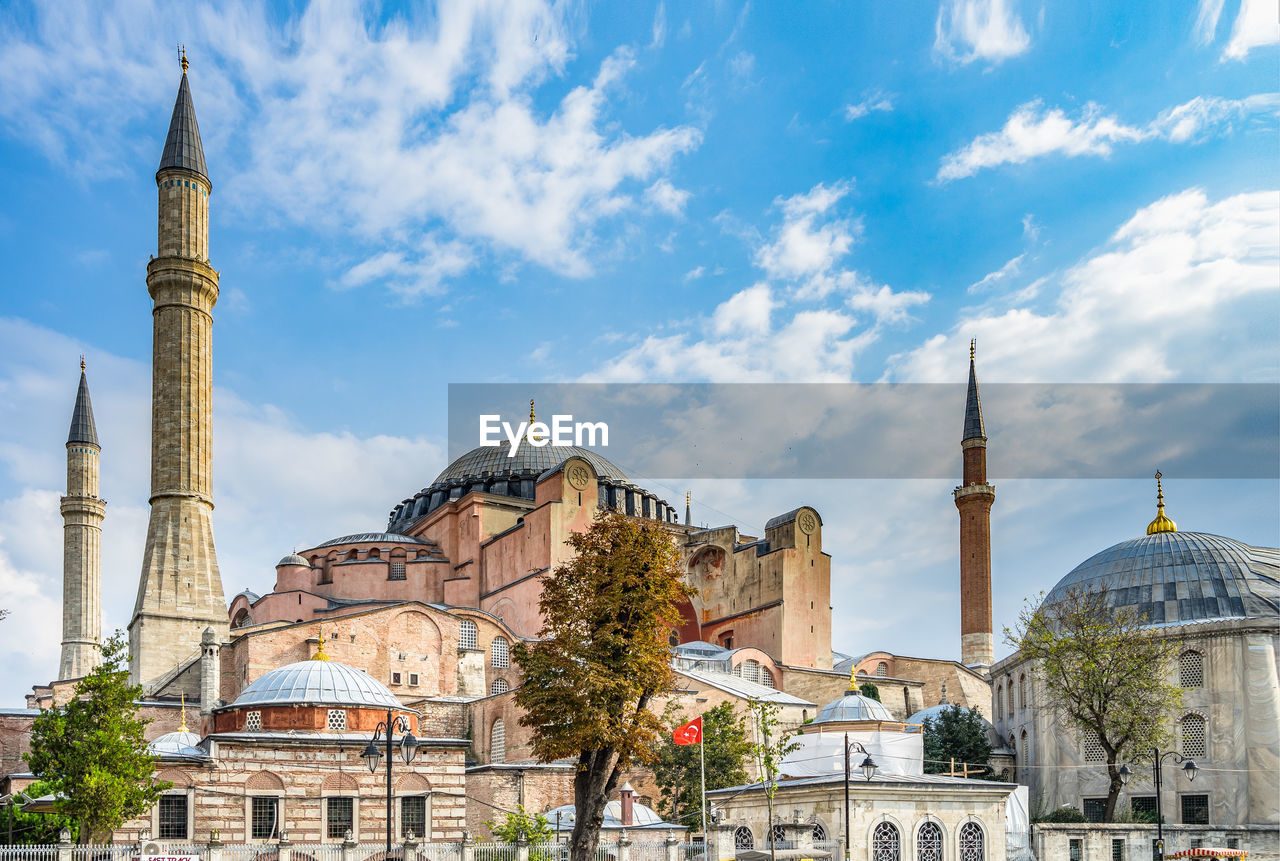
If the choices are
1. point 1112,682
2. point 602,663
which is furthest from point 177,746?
point 1112,682

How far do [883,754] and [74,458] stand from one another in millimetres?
31889

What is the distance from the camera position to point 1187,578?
3297 cm

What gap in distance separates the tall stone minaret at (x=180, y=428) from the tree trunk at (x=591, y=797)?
18.9 metres

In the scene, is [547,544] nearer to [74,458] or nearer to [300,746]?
[300,746]

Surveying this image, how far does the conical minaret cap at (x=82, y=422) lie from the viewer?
45.7m

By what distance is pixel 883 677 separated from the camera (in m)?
42.2

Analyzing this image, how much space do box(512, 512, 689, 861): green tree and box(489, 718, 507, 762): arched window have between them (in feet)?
34.7

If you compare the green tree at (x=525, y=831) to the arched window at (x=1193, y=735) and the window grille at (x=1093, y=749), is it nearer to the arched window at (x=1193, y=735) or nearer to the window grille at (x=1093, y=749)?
the window grille at (x=1093, y=749)

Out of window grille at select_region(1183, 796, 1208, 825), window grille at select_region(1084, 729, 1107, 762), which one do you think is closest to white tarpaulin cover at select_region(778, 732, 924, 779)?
window grille at select_region(1084, 729, 1107, 762)

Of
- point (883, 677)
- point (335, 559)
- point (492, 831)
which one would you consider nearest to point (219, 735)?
point (492, 831)

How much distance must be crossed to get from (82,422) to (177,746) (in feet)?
83.9

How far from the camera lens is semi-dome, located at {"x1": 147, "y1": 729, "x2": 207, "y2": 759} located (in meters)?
22.6

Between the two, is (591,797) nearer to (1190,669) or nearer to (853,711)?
(853,711)

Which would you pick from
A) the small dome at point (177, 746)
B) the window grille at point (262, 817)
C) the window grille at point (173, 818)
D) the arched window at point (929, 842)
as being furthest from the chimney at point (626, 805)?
the window grille at point (173, 818)
